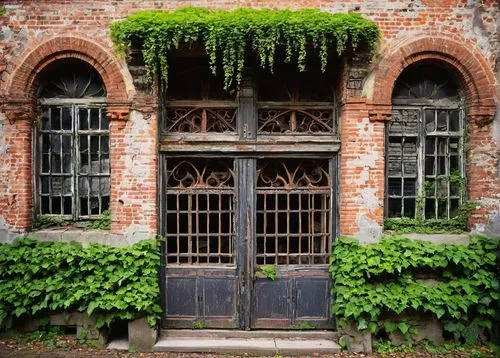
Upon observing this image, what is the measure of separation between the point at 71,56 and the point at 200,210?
10.3 feet

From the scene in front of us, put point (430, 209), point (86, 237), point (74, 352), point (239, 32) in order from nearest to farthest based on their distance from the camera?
point (239, 32), point (74, 352), point (86, 237), point (430, 209)

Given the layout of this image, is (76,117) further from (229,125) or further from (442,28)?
(442,28)

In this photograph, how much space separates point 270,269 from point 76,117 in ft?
13.0

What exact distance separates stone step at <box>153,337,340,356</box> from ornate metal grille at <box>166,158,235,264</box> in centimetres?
123

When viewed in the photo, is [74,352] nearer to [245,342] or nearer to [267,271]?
[245,342]

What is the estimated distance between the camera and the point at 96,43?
6.23 meters

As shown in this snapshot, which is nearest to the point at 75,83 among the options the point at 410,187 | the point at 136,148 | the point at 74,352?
the point at 136,148

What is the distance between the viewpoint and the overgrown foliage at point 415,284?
20.0 feet

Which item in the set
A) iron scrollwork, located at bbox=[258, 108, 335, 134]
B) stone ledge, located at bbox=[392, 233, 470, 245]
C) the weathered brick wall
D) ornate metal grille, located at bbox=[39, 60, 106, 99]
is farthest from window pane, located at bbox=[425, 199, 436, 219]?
ornate metal grille, located at bbox=[39, 60, 106, 99]

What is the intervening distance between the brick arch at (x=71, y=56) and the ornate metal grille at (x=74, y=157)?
1.54ft

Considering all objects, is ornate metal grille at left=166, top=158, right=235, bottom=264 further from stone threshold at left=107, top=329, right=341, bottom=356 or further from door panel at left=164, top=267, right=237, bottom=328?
stone threshold at left=107, top=329, right=341, bottom=356

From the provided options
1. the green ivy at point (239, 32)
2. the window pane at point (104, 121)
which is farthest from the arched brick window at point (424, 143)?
the window pane at point (104, 121)

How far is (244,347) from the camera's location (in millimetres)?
6121

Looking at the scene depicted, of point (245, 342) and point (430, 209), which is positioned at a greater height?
point (430, 209)
